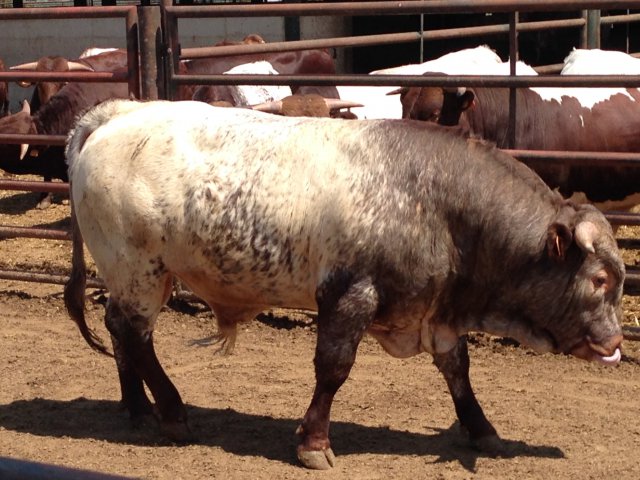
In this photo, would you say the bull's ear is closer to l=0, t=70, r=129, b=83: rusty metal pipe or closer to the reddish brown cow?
the reddish brown cow

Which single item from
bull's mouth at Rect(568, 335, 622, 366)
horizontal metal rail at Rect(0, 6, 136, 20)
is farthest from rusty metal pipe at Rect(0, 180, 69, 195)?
bull's mouth at Rect(568, 335, 622, 366)

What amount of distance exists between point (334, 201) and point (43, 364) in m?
2.34

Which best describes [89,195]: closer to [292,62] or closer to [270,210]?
[270,210]

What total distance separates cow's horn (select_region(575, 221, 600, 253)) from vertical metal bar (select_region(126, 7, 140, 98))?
3.28 meters

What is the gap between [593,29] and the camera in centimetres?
1050

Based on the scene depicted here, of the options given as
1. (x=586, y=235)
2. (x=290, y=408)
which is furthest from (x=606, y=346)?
(x=290, y=408)

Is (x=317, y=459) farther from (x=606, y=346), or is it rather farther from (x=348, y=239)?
(x=606, y=346)

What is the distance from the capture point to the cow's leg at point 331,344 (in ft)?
14.1

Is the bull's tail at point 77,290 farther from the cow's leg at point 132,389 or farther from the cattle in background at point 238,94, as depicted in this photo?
the cattle in background at point 238,94

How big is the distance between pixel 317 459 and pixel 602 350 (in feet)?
3.94

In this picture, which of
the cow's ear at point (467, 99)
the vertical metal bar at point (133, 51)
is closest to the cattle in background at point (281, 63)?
the cow's ear at point (467, 99)

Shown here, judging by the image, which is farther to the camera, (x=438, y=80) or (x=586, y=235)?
(x=438, y=80)

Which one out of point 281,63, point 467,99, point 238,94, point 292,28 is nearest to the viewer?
point 467,99

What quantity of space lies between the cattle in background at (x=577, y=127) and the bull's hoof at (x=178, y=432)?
3.30 m
